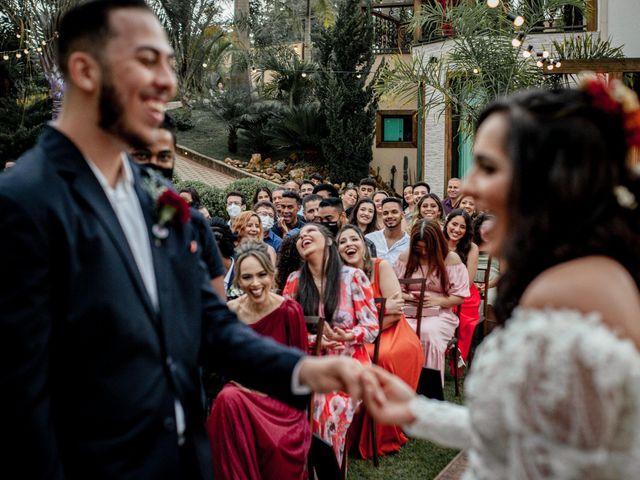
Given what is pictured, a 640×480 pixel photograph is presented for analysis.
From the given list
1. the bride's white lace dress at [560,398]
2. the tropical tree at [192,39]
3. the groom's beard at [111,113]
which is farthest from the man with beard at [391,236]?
the tropical tree at [192,39]

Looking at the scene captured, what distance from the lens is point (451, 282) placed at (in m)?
7.00

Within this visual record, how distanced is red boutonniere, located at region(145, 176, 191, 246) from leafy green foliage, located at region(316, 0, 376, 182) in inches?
797

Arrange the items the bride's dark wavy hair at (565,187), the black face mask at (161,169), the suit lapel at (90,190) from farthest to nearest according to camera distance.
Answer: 1. the black face mask at (161,169)
2. the suit lapel at (90,190)
3. the bride's dark wavy hair at (565,187)

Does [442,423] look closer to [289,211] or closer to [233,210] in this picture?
[289,211]

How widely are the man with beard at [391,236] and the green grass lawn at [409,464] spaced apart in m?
2.56

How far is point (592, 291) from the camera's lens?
1473 mm

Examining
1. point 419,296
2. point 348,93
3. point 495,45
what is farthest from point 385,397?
point 348,93

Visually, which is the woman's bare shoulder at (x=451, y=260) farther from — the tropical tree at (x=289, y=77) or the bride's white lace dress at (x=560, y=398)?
the tropical tree at (x=289, y=77)

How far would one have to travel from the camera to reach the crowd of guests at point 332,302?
14.2 ft

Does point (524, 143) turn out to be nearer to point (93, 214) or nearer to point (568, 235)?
point (568, 235)

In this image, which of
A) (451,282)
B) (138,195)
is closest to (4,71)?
(451,282)

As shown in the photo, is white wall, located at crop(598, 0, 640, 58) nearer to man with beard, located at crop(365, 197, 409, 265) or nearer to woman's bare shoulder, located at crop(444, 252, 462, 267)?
man with beard, located at crop(365, 197, 409, 265)

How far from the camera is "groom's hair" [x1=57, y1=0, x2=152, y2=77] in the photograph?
1.86 m

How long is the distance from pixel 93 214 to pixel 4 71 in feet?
84.3
